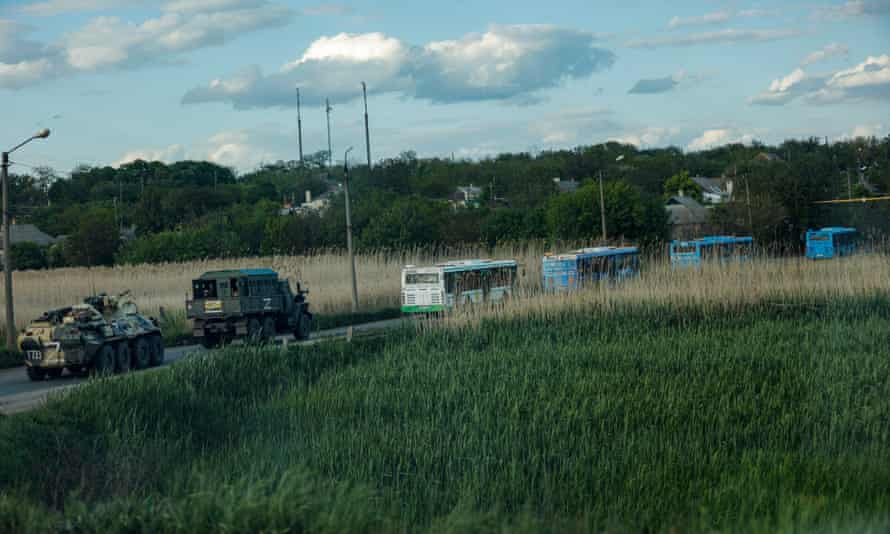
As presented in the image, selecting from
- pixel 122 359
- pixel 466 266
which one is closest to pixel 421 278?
pixel 466 266

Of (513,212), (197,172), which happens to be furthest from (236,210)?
(197,172)

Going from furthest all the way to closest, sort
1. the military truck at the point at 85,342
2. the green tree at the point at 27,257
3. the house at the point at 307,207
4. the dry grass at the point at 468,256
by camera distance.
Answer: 1. the house at the point at 307,207
2. the green tree at the point at 27,257
3. the dry grass at the point at 468,256
4. the military truck at the point at 85,342

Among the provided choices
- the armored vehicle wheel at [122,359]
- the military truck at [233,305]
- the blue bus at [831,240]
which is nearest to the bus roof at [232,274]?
the military truck at [233,305]

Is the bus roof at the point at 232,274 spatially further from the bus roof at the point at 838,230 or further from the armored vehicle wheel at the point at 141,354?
the bus roof at the point at 838,230

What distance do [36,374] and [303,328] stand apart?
956 centimetres

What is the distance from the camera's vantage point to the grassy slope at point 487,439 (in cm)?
941

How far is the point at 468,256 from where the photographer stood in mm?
49344

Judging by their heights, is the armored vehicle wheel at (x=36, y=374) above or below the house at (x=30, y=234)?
below

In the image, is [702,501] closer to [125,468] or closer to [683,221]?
[125,468]

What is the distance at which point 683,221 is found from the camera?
252 feet

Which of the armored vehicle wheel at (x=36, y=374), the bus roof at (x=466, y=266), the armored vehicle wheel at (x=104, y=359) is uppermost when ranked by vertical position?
the bus roof at (x=466, y=266)

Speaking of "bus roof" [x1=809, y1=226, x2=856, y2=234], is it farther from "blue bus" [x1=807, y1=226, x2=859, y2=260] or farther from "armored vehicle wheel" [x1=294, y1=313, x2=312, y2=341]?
"armored vehicle wheel" [x1=294, y1=313, x2=312, y2=341]

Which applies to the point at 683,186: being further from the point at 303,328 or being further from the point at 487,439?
the point at 487,439

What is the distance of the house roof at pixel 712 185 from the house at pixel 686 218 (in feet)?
74.2
